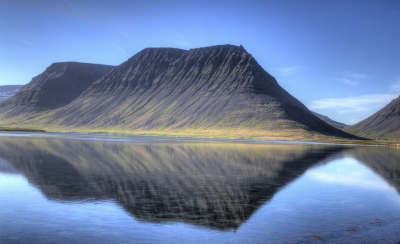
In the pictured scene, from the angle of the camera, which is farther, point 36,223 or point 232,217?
point 232,217

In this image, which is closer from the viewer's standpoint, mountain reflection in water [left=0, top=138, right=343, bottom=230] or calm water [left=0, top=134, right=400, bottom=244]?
calm water [left=0, top=134, right=400, bottom=244]

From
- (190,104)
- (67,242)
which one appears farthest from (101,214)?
(190,104)

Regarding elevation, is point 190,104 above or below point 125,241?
above

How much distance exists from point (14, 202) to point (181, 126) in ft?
518

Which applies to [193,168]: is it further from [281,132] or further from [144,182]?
[281,132]

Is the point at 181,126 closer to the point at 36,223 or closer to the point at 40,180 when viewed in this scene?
the point at 40,180

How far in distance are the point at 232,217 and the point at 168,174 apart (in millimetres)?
14480

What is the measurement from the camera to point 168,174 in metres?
31.4

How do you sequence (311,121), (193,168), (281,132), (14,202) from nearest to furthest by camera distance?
(14,202), (193,168), (281,132), (311,121)

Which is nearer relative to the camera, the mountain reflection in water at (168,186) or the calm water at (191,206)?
the calm water at (191,206)

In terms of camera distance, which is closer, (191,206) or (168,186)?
(191,206)

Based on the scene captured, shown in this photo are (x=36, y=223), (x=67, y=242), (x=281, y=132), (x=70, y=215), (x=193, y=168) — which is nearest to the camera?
(x=67, y=242)

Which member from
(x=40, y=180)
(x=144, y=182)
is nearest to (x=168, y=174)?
(x=144, y=182)

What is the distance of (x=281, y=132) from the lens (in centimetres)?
15200
